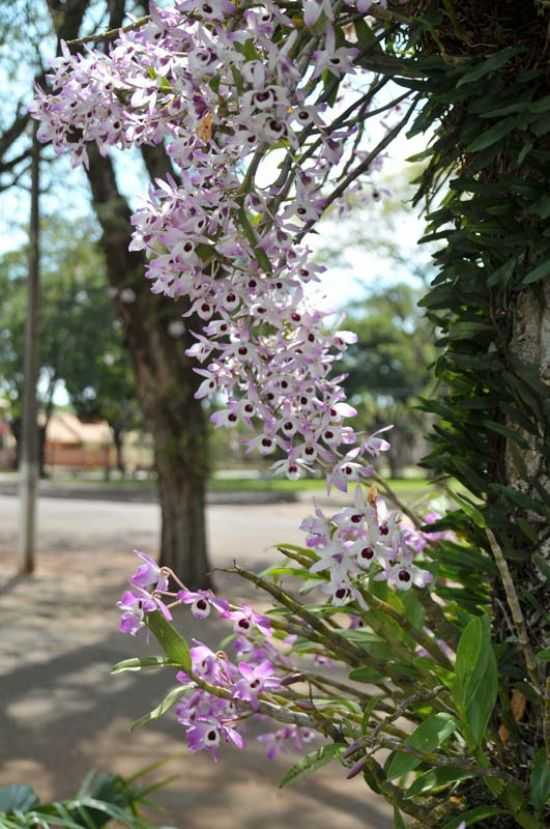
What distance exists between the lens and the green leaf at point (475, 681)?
4.11 ft

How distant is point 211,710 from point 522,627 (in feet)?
1.73

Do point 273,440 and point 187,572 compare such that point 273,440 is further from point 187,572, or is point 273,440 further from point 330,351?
point 187,572

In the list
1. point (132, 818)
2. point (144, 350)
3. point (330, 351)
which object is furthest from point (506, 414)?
point (144, 350)

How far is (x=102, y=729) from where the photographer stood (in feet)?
15.2

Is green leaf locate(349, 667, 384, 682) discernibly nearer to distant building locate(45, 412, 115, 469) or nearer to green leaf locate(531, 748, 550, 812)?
green leaf locate(531, 748, 550, 812)

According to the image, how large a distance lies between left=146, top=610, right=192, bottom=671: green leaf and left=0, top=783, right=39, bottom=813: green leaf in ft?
3.86

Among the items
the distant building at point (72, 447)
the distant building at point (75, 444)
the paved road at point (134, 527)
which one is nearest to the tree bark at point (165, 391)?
the paved road at point (134, 527)

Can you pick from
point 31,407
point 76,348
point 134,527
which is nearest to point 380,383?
point 76,348

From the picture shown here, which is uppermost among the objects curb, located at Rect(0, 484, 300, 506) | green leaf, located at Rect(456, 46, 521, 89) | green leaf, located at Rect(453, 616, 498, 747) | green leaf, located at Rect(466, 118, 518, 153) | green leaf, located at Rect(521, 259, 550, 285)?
green leaf, located at Rect(456, 46, 521, 89)

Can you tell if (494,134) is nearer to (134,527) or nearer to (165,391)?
(165,391)

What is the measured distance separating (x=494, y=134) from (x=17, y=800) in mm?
1956

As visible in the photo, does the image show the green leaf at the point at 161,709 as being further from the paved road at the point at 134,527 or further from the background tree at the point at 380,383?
the background tree at the point at 380,383

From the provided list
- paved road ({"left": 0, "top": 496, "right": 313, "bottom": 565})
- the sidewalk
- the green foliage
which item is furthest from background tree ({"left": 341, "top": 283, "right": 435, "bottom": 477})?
the green foliage

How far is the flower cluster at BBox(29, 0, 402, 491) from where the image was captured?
3.94ft
